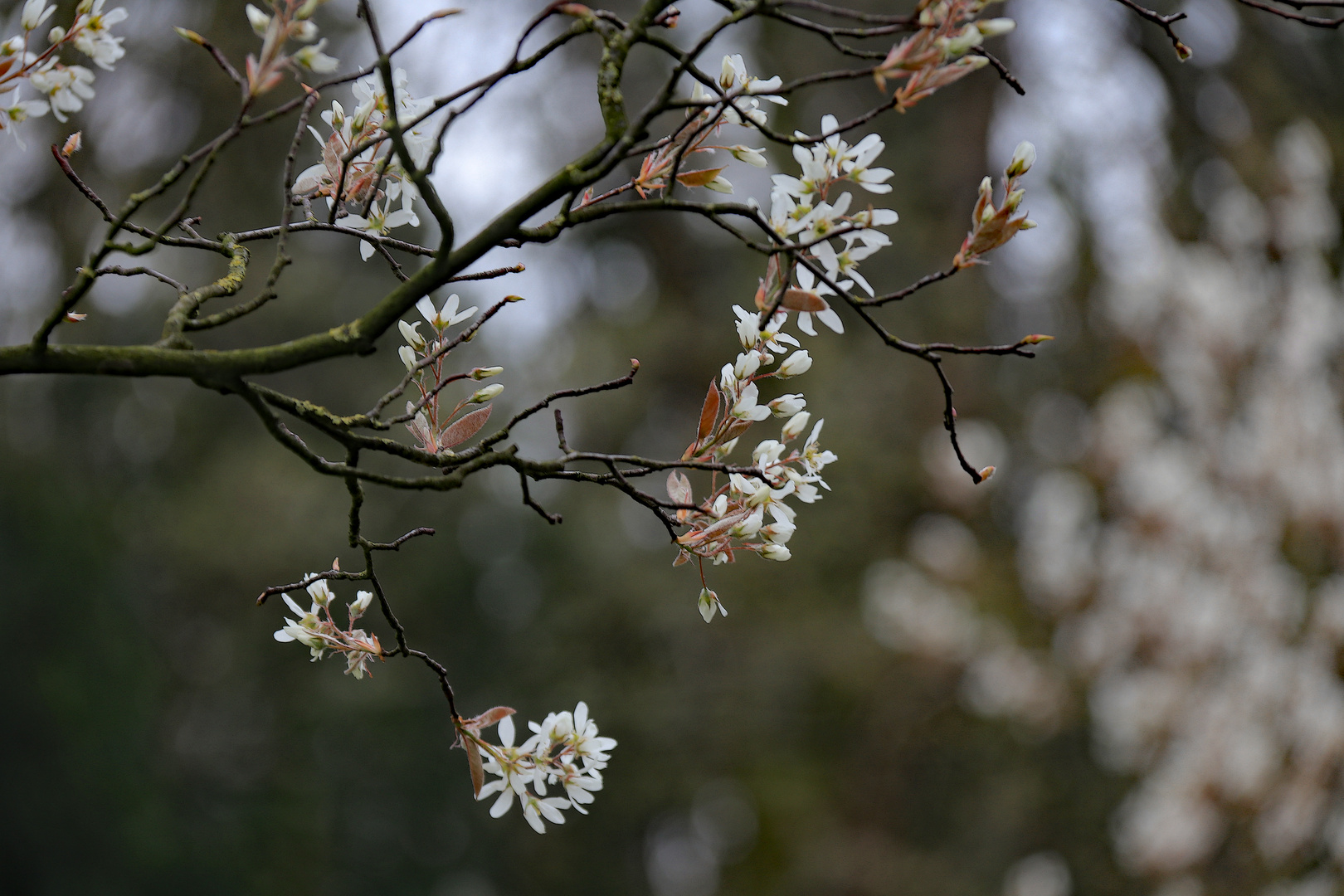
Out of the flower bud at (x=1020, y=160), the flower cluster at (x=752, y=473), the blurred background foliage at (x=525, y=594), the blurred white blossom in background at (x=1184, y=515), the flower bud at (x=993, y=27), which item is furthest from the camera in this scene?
the blurred background foliage at (x=525, y=594)

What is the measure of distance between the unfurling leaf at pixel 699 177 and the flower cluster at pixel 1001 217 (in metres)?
0.24

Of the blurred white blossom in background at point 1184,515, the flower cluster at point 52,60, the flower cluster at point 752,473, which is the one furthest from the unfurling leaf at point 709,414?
the blurred white blossom in background at point 1184,515

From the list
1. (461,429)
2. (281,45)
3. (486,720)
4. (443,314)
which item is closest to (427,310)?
(443,314)

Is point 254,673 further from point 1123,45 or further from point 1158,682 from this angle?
point 1123,45

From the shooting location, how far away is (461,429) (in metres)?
1.02

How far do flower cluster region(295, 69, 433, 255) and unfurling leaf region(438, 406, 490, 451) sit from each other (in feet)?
0.64

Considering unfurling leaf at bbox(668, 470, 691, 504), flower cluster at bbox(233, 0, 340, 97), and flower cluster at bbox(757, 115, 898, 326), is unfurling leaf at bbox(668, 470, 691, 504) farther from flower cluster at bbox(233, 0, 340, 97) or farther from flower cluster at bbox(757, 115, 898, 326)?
flower cluster at bbox(233, 0, 340, 97)

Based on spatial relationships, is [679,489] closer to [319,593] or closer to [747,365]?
[747,365]

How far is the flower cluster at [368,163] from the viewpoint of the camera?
99 centimetres

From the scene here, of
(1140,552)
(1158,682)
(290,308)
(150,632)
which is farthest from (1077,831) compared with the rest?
(290,308)

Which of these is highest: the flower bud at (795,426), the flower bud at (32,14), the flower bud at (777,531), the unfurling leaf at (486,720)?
the flower bud at (32,14)

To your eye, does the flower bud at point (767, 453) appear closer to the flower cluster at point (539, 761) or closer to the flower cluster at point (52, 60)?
the flower cluster at point (539, 761)

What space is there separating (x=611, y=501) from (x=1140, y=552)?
381 centimetres

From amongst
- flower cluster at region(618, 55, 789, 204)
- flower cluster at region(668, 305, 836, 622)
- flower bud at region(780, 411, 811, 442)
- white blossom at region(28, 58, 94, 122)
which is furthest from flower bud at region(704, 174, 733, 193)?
white blossom at region(28, 58, 94, 122)
